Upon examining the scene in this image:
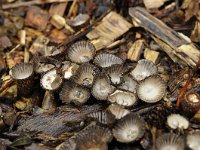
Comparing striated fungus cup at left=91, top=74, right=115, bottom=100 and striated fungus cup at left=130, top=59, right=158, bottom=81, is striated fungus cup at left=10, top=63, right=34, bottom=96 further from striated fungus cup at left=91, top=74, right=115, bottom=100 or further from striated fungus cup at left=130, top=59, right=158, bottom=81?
striated fungus cup at left=130, top=59, right=158, bottom=81

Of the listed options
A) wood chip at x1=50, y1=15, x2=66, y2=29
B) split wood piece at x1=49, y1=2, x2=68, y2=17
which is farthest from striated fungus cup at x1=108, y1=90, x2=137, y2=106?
split wood piece at x1=49, y1=2, x2=68, y2=17

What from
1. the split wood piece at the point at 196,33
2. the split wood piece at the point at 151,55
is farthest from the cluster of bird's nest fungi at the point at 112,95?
the split wood piece at the point at 196,33

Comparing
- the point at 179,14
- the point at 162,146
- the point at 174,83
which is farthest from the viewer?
the point at 179,14

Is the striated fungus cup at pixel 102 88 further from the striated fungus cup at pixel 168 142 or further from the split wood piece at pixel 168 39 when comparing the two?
the split wood piece at pixel 168 39

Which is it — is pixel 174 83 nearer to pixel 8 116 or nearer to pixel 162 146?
pixel 162 146

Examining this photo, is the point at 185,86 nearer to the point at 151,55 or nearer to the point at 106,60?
the point at 151,55

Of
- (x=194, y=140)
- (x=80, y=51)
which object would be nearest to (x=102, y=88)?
(x=80, y=51)

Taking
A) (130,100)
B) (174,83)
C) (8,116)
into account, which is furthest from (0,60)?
(174,83)
